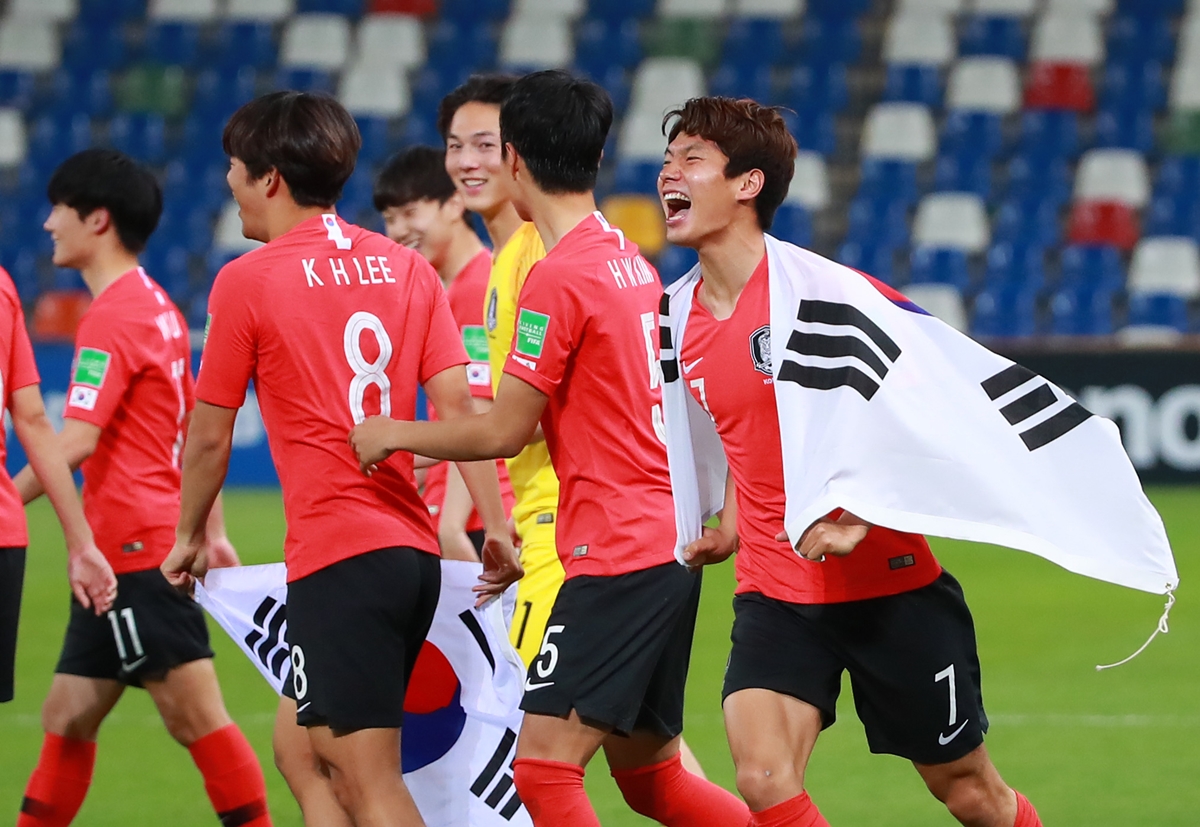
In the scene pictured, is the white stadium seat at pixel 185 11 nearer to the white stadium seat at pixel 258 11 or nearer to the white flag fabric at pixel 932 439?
the white stadium seat at pixel 258 11

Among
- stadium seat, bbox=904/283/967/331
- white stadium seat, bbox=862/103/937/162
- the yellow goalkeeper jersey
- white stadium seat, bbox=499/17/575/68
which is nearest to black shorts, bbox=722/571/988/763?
the yellow goalkeeper jersey

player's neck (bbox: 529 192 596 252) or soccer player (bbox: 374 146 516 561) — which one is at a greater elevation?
player's neck (bbox: 529 192 596 252)

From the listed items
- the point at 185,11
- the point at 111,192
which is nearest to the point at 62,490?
the point at 111,192

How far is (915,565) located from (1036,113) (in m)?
14.1

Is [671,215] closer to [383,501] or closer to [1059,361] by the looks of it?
[383,501]

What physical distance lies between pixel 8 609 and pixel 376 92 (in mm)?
13577

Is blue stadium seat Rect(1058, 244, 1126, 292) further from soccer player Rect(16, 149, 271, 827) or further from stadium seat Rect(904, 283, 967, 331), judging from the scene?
soccer player Rect(16, 149, 271, 827)

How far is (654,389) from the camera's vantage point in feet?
13.5

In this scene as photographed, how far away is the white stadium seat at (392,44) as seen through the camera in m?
18.0

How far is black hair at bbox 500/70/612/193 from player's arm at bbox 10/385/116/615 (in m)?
1.51

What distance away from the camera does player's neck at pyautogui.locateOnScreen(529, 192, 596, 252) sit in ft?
13.5

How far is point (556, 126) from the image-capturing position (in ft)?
13.2

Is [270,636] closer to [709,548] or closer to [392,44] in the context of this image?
[709,548]

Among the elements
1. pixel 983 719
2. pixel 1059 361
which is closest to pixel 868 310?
pixel 983 719
